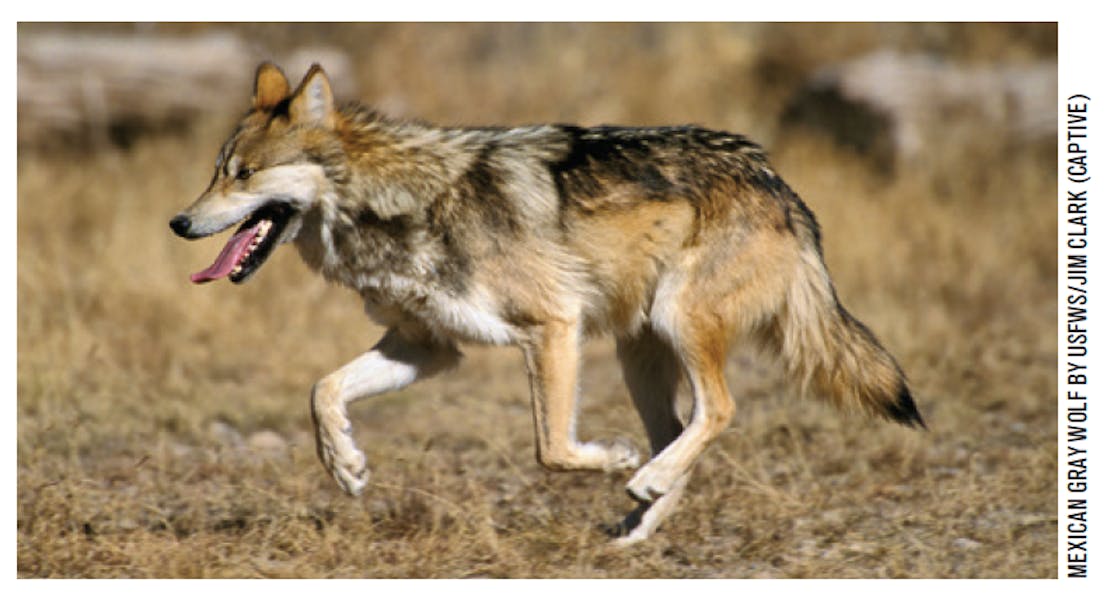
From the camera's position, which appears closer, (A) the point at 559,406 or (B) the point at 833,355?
(A) the point at 559,406

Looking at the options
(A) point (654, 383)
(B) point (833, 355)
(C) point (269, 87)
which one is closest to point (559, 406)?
(A) point (654, 383)

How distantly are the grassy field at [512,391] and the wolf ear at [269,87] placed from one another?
62.6 inches

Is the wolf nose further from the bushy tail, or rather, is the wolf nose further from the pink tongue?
the bushy tail

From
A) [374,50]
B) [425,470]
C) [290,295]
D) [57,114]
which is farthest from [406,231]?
[374,50]

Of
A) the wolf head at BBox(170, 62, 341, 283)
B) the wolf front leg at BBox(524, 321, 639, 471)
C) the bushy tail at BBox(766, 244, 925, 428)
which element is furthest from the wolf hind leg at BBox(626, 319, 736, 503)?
the wolf head at BBox(170, 62, 341, 283)

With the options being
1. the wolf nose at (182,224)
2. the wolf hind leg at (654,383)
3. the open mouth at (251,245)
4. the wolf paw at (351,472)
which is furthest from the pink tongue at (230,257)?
the wolf hind leg at (654,383)

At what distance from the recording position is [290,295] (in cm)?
920

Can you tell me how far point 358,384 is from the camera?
512 cm

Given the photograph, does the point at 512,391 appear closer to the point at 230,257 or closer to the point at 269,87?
the point at 269,87

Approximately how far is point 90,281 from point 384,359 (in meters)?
4.48

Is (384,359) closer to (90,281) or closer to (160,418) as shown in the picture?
(160,418)

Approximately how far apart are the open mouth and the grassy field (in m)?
1.06

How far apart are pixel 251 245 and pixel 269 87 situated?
718 mm

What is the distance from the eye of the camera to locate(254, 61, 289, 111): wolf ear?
515 cm
